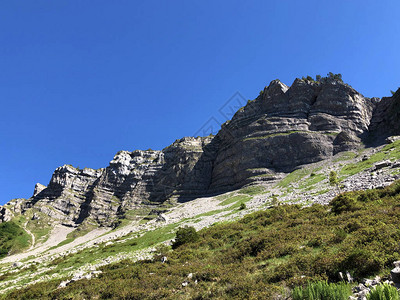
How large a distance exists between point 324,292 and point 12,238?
15117 centimetres

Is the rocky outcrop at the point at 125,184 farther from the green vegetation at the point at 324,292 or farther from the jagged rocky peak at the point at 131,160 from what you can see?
the green vegetation at the point at 324,292

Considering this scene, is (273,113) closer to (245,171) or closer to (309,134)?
(309,134)

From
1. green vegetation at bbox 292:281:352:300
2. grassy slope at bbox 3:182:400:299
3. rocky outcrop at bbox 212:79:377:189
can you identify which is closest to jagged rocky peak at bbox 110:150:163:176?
rocky outcrop at bbox 212:79:377:189

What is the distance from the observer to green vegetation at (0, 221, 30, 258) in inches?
3987

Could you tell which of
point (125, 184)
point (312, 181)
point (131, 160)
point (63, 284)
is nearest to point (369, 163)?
point (312, 181)

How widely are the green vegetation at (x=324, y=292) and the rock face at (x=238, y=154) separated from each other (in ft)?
260

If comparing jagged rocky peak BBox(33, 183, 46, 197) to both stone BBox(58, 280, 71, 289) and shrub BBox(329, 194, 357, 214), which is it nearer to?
stone BBox(58, 280, 71, 289)

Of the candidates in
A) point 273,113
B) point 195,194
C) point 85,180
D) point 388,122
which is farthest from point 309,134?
point 85,180

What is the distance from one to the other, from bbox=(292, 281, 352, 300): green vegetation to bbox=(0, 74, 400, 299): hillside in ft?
4.88

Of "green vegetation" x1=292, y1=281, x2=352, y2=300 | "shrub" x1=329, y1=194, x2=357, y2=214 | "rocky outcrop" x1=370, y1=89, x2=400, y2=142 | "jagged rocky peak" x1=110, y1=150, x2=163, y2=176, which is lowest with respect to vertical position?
"green vegetation" x1=292, y1=281, x2=352, y2=300

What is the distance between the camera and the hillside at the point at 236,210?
11.7 meters

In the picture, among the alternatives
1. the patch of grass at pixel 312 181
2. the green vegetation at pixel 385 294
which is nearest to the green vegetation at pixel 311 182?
the patch of grass at pixel 312 181

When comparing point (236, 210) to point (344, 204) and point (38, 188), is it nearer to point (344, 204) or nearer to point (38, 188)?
point (344, 204)

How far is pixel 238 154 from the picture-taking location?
102 metres
